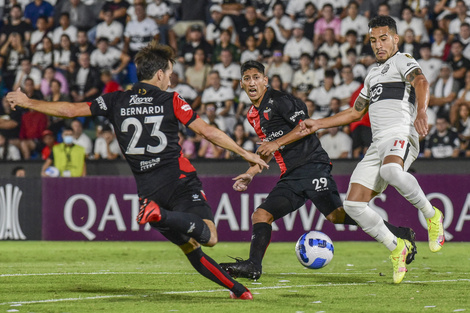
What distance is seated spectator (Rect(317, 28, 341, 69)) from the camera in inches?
680

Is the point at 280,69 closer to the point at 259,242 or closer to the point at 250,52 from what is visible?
the point at 250,52

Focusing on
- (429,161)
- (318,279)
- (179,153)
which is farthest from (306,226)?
(179,153)

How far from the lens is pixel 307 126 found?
836 centimetres

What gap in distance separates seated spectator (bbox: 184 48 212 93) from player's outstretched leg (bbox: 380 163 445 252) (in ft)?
33.5

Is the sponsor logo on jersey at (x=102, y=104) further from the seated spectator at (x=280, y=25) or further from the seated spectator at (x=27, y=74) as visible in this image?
the seated spectator at (x=27, y=74)

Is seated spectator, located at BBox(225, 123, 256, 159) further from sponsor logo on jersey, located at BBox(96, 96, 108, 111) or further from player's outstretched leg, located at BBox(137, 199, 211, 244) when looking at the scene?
player's outstretched leg, located at BBox(137, 199, 211, 244)

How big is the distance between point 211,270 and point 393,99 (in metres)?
2.69

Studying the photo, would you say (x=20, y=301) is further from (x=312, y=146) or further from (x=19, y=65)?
(x=19, y=65)

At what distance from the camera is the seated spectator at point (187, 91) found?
17453 millimetres

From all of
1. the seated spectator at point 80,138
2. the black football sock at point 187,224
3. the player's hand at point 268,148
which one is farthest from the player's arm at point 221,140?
the seated spectator at point 80,138

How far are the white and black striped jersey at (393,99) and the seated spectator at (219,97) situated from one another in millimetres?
8722

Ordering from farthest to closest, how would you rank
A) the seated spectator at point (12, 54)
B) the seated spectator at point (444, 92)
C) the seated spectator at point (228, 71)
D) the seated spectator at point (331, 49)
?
the seated spectator at point (12, 54) → the seated spectator at point (228, 71) → the seated spectator at point (331, 49) → the seated spectator at point (444, 92)

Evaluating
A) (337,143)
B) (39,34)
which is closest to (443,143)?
(337,143)

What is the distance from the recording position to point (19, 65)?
1945 cm
